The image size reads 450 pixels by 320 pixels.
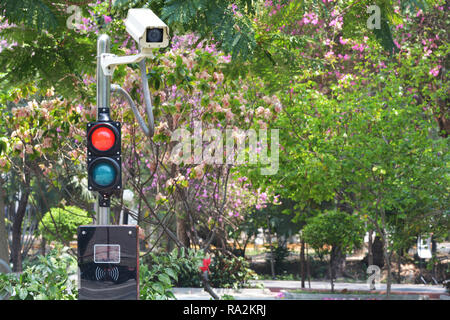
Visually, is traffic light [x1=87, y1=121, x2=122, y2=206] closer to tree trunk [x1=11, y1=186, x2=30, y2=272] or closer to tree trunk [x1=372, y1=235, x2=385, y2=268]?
tree trunk [x1=11, y1=186, x2=30, y2=272]

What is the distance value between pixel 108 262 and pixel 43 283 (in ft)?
6.81

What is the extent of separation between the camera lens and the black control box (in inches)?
53.4

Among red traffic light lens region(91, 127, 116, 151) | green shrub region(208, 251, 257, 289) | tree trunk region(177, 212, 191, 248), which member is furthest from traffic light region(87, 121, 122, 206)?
green shrub region(208, 251, 257, 289)

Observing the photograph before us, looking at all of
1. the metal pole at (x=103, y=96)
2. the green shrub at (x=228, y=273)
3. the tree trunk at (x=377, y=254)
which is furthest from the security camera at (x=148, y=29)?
the tree trunk at (x=377, y=254)

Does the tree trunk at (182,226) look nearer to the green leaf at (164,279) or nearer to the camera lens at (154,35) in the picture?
the green leaf at (164,279)

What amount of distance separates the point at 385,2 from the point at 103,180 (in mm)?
2928

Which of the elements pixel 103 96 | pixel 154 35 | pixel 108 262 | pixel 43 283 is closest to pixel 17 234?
pixel 43 283

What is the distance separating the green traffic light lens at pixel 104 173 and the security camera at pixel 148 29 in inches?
38.6

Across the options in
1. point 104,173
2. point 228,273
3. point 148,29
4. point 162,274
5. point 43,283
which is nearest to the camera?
point 148,29

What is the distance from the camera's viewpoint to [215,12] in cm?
444

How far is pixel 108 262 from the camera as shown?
13.5 feet

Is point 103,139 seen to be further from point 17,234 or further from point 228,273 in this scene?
point 17,234

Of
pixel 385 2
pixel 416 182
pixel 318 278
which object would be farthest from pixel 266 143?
pixel 318 278

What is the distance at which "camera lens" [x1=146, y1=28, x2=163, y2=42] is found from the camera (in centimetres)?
410
